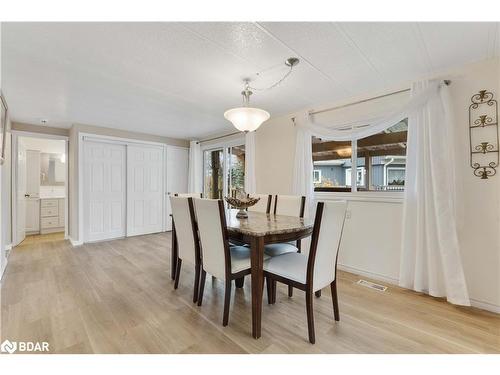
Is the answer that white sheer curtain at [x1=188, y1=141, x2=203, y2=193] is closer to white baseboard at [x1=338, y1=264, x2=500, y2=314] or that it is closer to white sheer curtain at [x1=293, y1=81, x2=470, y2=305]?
white baseboard at [x1=338, y1=264, x2=500, y2=314]

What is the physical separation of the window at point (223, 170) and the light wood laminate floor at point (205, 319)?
2.55 m

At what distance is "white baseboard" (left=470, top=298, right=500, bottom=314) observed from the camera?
196 centimetres

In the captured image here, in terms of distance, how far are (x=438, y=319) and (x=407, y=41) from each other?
2.24m

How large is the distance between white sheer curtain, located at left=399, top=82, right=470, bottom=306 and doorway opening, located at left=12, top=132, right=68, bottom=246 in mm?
5631

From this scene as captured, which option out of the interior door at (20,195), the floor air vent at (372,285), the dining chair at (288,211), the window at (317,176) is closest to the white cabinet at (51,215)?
the interior door at (20,195)

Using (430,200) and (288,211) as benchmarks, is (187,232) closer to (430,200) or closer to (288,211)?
(288,211)

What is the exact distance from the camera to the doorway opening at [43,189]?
4.46 m

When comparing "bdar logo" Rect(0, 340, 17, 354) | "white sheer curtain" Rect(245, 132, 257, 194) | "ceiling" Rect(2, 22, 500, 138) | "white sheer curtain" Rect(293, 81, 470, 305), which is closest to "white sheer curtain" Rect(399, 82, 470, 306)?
"white sheer curtain" Rect(293, 81, 470, 305)

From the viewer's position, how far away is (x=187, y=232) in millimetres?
2213

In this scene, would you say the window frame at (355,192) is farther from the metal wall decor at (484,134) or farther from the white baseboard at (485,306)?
the white baseboard at (485,306)

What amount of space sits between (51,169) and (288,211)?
239 inches

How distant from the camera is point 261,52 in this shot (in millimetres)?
1904

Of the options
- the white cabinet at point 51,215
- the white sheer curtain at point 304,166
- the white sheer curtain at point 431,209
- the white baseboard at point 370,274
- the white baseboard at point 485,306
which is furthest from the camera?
the white cabinet at point 51,215

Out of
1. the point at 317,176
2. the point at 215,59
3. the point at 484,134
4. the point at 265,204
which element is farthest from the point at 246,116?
the point at 484,134
